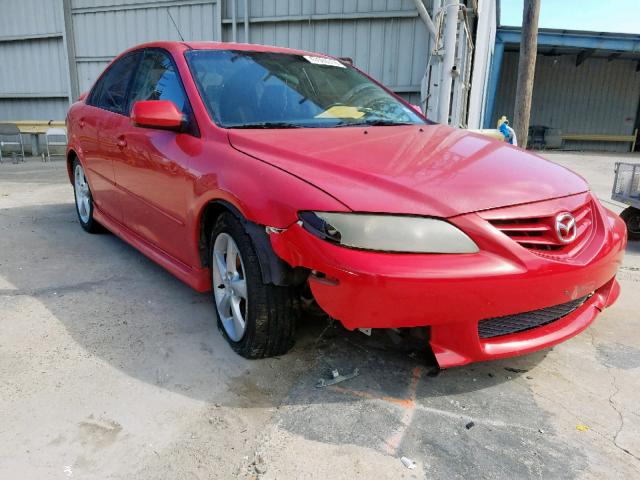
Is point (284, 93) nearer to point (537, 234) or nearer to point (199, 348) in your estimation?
point (199, 348)

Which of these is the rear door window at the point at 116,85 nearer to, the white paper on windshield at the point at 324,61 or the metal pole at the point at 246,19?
the white paper on windshield at the point at 324,61

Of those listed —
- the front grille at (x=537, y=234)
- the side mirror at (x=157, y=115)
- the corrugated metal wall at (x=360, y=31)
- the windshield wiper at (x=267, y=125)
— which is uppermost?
the corrugated metal wall at (x=360, y=31)

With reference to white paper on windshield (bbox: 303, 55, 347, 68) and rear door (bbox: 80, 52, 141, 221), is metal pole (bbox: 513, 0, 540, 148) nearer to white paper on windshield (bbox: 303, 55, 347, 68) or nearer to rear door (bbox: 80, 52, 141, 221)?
white paper on windshield (bbox: 303, 55, 347, 68)

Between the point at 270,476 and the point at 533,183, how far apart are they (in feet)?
5.31

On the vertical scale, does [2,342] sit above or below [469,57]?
below

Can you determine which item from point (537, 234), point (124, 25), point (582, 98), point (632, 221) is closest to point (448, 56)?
point (632, 221)

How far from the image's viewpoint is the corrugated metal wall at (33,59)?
13.6m

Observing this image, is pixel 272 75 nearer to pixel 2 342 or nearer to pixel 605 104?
pixel 2 342

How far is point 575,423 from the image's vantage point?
2.06 m

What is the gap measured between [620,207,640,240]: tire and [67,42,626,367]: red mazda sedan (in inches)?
115

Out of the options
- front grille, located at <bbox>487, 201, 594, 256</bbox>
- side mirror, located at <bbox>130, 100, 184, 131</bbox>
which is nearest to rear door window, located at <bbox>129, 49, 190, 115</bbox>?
side mirror, located at <bbox>130, 100, 184, 131</bbox>

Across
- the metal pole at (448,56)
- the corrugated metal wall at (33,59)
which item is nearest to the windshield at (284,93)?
the metal pole at (448,56)

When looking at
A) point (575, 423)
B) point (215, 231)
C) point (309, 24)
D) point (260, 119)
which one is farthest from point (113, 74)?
point (309, 24)

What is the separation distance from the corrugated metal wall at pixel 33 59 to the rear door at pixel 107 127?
1120 centimetres
